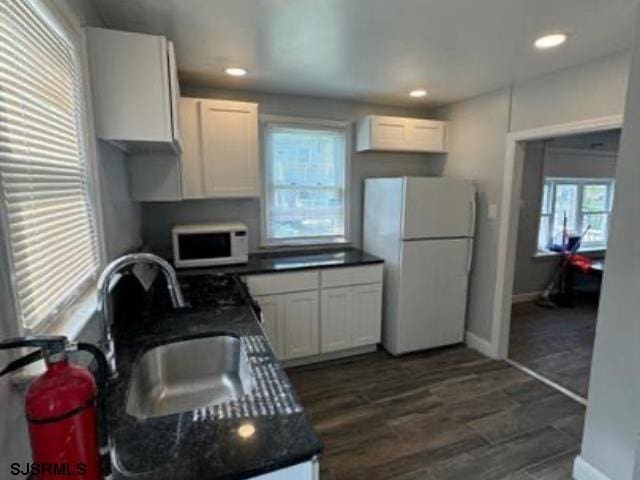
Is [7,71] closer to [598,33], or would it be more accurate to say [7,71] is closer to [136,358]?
[136,358]

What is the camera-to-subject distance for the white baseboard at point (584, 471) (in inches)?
70.7

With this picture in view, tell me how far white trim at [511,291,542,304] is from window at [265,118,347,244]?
108 inches

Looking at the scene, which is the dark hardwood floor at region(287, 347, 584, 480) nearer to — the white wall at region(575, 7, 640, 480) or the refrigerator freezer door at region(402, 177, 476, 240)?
the white wall at region(575, 7, 640, 480)

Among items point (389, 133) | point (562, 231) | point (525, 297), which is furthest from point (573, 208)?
point (389, 133)

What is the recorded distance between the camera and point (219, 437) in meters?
0.91

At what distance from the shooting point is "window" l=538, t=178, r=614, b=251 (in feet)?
16.0

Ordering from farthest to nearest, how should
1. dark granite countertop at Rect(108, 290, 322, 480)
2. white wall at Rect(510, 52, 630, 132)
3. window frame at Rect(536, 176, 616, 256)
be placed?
1. window frame at Rect(536, 176, 616, 256)
2. white wall at Rect(510, 52, 630, 132)
3. dark granite countertop at Rect(108, 290, 322, 480)

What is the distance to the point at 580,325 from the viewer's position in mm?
3990

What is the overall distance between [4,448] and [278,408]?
0.63m

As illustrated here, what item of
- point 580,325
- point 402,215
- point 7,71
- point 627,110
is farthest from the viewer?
point 580,325

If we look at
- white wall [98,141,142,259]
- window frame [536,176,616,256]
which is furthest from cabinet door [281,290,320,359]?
window frame [536,176,616,256]

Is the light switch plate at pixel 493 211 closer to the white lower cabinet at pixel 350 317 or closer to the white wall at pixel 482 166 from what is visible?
the white wall at pixel 482 166

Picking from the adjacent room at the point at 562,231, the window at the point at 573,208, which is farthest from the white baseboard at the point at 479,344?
the window at the point at 573,208

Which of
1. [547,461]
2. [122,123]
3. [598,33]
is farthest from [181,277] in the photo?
[598,33]
